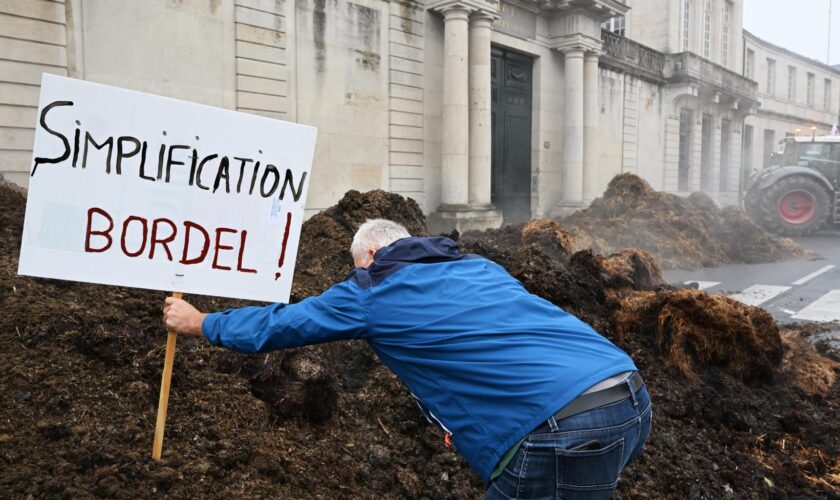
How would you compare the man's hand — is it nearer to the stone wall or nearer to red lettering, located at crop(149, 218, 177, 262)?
red lettering, located at crop(149, 218, 177, 262)

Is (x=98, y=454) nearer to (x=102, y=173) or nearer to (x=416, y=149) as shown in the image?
(x=102, y=173)

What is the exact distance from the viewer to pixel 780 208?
17.8 meters

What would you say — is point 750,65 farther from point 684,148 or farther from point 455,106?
point 455,106

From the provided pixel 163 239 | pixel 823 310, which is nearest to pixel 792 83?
pixel 823 310

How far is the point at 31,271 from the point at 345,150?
30.7 feet

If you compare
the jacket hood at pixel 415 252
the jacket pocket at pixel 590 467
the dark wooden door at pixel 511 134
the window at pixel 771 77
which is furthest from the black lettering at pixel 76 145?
the window at pixel 771 77

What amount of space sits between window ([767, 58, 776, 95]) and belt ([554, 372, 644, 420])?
42.4 m

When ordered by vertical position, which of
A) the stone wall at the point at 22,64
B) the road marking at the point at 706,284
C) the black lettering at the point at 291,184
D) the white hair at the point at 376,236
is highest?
the stone wall at the point at 22,64

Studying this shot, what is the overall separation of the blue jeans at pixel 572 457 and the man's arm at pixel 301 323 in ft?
2.19

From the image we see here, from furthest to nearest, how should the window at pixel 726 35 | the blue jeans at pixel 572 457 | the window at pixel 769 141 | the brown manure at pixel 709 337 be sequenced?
the window at pixel 769 141
the window at pixel 726 35
the brown manure at pixel 709 337
the blue jeans at pixel 572 457

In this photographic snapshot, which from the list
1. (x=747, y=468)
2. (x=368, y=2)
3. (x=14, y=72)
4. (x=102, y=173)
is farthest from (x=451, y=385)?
(x=368, y=2)

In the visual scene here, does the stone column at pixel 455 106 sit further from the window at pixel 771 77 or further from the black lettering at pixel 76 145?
the window at pixel 771 77

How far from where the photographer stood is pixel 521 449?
6.14 feet

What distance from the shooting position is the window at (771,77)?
123 ft
